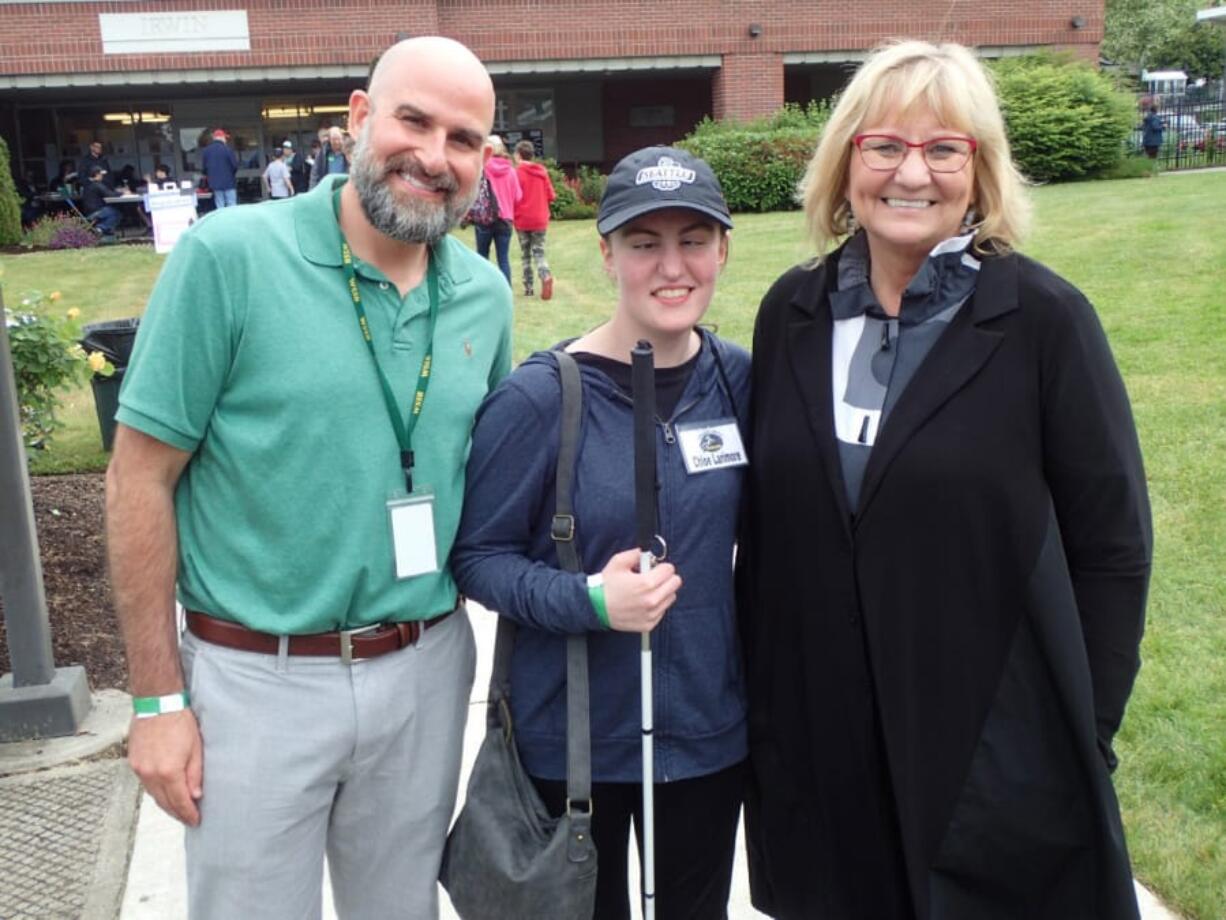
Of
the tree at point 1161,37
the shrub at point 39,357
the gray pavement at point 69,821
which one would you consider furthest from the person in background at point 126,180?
the tree at point 1161,37

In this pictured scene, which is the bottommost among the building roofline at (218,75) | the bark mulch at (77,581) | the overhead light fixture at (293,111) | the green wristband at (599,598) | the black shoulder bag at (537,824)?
the bark mulch at (77,581)

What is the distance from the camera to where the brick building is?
25.8 meters

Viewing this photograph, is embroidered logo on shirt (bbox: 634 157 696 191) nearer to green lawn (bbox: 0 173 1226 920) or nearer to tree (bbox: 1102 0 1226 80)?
green lawn (bbox: 0 173 1226 920)

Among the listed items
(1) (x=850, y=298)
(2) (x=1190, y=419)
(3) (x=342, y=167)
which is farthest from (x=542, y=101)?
(1) (x=850, y=298)

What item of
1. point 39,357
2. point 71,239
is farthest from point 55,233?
point 39,357

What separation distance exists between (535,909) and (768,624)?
749mm

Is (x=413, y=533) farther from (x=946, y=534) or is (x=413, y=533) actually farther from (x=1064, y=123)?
(x=1064, y=123)

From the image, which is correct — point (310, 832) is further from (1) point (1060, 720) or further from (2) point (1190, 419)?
(2) point (1190, 419)

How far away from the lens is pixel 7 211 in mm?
22609

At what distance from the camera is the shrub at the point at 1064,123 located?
24125 millimetres

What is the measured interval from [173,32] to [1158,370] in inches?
912

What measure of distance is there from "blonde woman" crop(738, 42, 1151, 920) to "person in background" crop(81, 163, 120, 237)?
84.0 ft

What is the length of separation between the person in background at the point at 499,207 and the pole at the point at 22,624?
976cm

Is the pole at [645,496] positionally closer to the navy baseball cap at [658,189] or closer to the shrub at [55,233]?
the navy baseball cap at [658,189]
